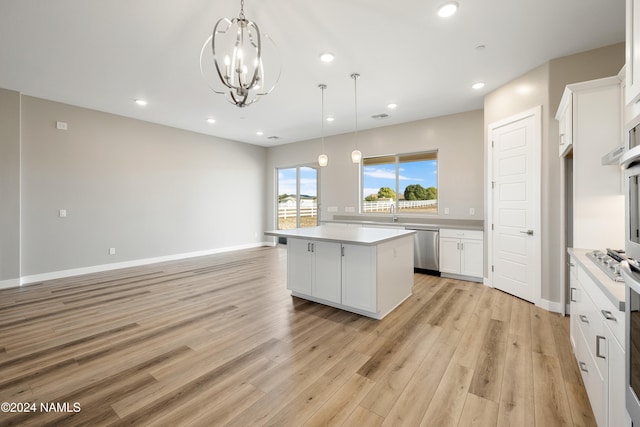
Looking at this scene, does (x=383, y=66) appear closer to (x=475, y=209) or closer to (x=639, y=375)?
(x=475, y=209)

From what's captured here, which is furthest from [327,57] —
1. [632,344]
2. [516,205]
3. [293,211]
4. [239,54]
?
[293,211]

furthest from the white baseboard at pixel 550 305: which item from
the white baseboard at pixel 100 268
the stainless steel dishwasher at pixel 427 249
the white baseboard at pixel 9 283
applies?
the white baseboard at pixel 9 283

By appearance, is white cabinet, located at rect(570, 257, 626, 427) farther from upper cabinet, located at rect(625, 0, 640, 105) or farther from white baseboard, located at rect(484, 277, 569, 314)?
white baseboard, located at rect(484, 277, 569, 314)

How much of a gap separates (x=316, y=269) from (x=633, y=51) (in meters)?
2.99

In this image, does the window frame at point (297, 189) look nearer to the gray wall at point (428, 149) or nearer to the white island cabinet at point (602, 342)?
the gray wall at point (428, 149)

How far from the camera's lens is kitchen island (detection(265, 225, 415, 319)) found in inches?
116

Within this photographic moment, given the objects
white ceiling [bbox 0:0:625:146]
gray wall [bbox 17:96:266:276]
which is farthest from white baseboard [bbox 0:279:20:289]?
white ceiling [bbox 0:0:625:146]

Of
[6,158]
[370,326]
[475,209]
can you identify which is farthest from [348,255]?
[6,158]

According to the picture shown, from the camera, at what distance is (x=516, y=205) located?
12.1 ft

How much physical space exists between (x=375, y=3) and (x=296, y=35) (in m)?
0.85

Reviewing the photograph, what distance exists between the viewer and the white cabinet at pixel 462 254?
4.44 m

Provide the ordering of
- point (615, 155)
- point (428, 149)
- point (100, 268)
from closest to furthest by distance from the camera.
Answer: point (615, 155) → point (100, 268) → point (428, 149)

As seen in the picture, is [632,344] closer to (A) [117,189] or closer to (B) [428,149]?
(B) [428,149]

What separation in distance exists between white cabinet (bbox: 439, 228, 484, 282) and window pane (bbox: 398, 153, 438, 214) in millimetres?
929
